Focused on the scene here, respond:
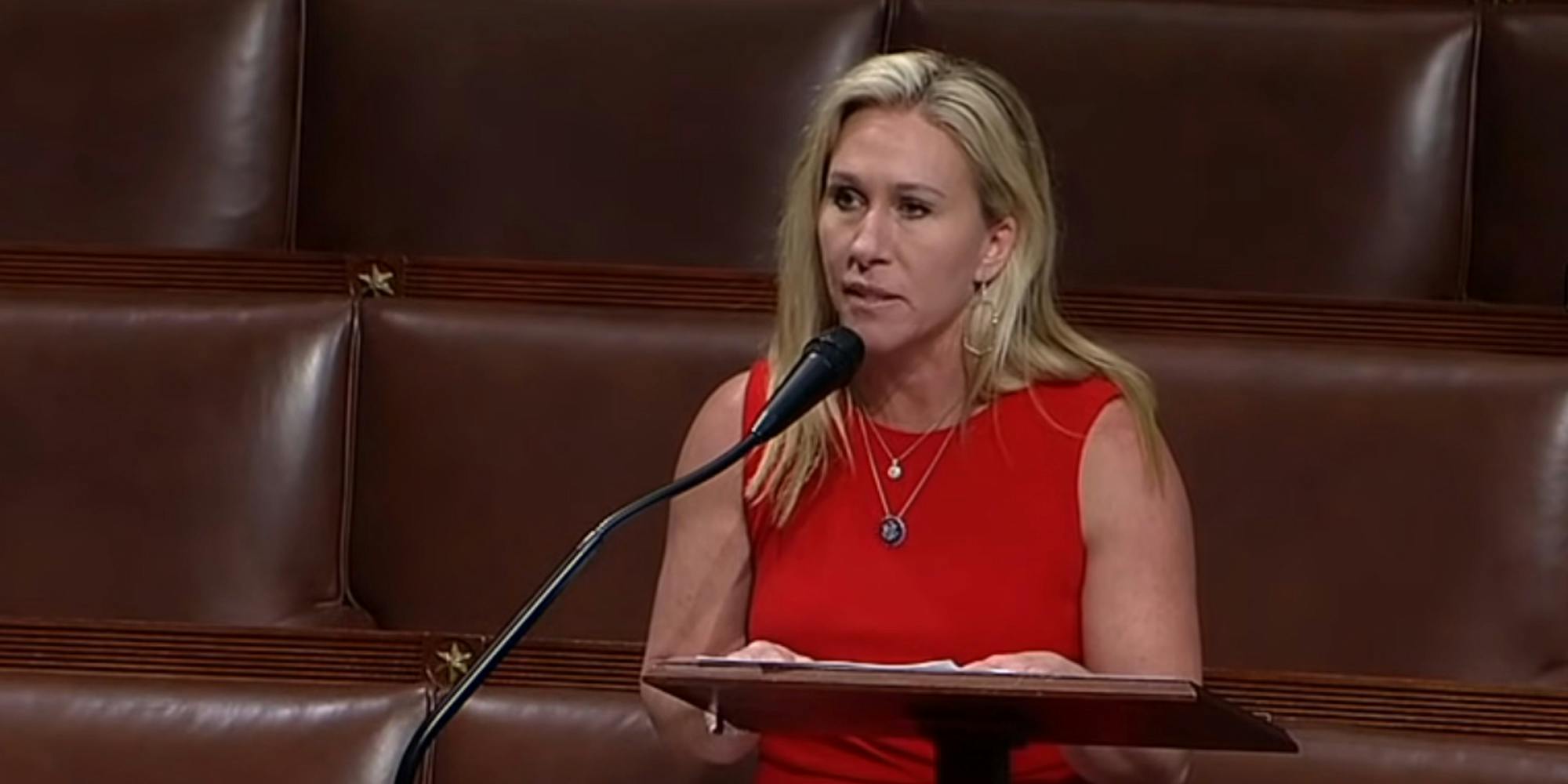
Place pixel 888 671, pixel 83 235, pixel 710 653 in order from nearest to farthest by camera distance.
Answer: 1. pixel 888 671
2. pixel 710 653
3. pixel 83 235

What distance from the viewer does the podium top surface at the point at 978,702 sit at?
1.64ft

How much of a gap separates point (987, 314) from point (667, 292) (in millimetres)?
157

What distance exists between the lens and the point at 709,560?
78 centimetres

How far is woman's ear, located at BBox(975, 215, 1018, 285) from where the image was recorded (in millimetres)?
773

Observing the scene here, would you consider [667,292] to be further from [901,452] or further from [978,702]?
[978,702]

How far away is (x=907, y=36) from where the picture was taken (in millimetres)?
1008

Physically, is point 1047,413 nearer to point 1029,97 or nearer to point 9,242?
point 1029,97

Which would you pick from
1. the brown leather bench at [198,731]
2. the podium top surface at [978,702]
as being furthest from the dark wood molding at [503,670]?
the podium top surface at [978,702]

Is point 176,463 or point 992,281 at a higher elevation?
point 992,281

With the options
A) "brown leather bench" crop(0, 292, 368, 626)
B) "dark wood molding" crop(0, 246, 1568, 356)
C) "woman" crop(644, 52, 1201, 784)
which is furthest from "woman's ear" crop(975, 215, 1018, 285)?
"brown leather bench" crop(0, 292, 368, 626)

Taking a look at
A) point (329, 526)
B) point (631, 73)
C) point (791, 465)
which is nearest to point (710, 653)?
point (791, 465)

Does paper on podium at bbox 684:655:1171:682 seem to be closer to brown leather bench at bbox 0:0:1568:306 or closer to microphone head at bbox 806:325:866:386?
microphone head at bbox 806:325:866:386

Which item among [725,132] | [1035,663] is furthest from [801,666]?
[725,132]

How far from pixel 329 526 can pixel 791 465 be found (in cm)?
17
